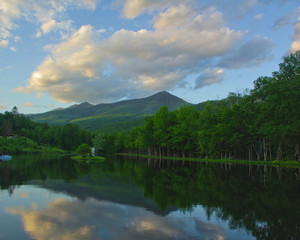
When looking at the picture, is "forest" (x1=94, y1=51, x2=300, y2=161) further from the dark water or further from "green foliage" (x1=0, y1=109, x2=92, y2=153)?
"green foliage" (x1=0, y1=109, x2=92, y2=153)

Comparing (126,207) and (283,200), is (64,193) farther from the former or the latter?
(283,200)

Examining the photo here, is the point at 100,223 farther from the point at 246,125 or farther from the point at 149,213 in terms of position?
the point at 246,125

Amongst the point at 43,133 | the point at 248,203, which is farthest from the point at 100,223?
the point at 43,133

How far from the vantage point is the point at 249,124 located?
55.9 meters

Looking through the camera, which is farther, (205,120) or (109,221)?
(205,120)

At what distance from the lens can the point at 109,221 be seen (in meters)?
12.3

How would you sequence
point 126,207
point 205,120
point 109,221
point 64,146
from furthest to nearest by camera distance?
point 64,146 → point 205,120 → point 126,207 → point 109,221

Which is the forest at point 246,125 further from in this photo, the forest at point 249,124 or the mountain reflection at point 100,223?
the mountain reflection at point 100,223

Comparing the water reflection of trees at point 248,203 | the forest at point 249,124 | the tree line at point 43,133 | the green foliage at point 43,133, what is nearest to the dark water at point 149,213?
the water reflection of trees at point 248,203

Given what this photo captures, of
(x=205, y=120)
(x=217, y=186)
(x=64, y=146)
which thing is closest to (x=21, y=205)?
(x=217, y=186)

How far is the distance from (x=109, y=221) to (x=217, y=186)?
524 inches

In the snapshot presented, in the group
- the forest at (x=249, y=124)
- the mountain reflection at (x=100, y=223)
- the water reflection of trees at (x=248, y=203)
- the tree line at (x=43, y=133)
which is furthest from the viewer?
the tree line at (x=43, y=133)

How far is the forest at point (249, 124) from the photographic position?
44062mm

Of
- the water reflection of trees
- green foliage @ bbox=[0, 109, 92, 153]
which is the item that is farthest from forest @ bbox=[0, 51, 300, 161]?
green foliage @ bbox=[0, 109, 92, 153]
